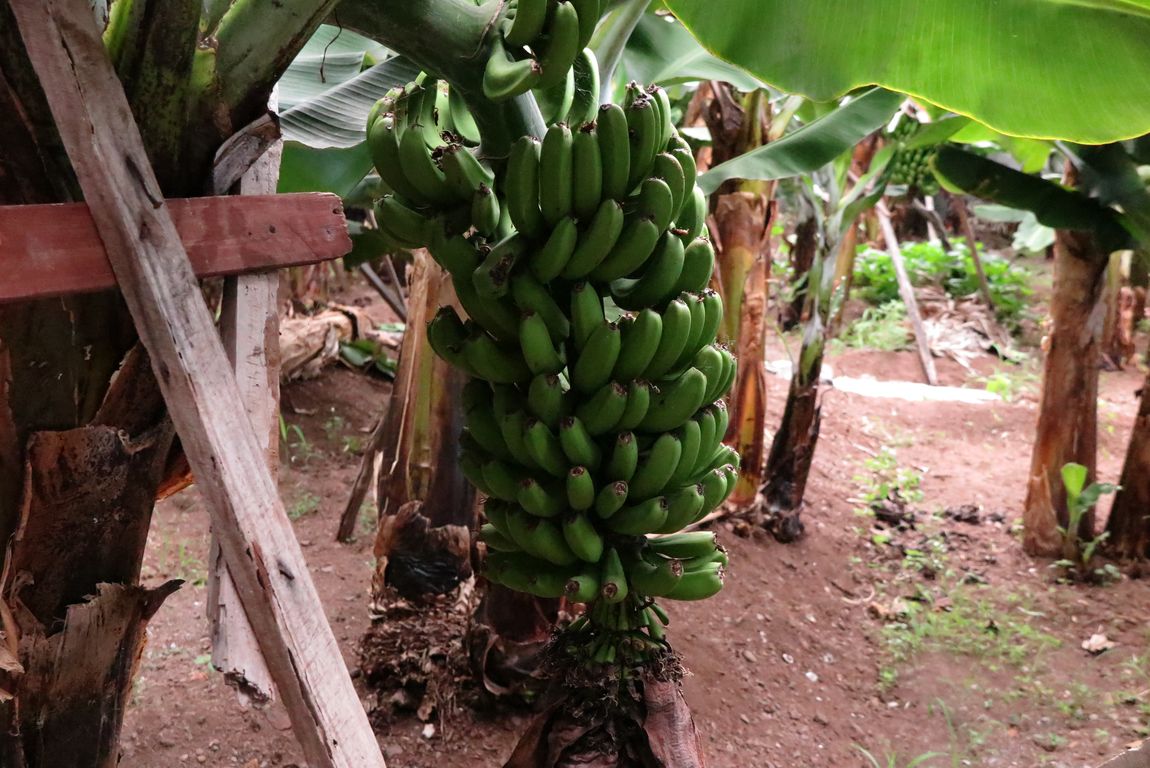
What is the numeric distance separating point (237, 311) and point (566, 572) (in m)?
0.58

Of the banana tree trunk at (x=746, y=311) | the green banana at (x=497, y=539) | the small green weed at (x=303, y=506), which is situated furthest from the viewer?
the small green weed at (x=303, y=506)

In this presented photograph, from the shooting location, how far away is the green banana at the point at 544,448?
103 cm

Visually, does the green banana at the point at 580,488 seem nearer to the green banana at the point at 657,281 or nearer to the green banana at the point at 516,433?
the green banana at the point at 516,433

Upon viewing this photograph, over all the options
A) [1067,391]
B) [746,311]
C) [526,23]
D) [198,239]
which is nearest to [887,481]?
[1067,391]

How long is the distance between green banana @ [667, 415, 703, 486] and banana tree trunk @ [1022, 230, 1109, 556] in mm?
2863

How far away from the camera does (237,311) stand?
94 centimetres

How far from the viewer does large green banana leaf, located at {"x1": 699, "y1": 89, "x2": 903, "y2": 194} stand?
232 cm

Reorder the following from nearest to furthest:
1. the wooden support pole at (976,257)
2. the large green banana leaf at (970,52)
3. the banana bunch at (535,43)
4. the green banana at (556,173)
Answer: the banana bunch at (535,43) < the green banana at (556,173) < the large green banana leaf at (970,52) < the wooden support pole at (976,257)

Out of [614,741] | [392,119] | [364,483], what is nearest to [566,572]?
[614,741]

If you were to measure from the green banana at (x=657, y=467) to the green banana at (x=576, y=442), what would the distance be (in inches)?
2.9

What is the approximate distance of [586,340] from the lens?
3.36ft

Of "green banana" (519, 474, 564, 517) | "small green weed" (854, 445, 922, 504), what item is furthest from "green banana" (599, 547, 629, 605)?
"small green weed" (854, 445, 922, 504)

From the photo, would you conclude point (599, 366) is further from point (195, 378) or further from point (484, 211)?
point (195, 378)

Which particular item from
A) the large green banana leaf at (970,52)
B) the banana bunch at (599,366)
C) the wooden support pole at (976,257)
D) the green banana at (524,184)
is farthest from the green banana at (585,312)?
the wooden support pole at (976,257)
